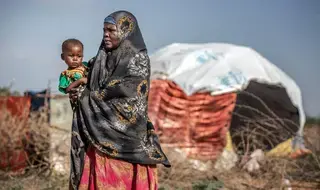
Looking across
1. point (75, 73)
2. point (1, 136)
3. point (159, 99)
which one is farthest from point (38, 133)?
point (75, 73)

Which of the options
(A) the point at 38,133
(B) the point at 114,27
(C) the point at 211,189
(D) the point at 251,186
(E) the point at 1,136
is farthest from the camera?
(E) the point at 1,136

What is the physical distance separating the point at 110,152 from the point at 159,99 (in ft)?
19.8

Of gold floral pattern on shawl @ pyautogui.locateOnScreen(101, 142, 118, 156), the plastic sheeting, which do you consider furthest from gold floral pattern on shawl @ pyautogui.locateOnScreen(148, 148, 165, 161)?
the plastic sheeting

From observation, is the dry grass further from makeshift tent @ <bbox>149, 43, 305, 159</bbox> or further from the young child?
the young child

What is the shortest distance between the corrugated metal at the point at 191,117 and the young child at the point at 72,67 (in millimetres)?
5691

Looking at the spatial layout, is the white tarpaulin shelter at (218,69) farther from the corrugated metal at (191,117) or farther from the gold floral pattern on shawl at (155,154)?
the gold floral pattern on shawl at (155,154)

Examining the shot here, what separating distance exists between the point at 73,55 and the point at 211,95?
675cm

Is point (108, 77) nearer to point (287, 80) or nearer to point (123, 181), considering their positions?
point (123, 181)

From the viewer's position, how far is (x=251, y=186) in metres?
7.45

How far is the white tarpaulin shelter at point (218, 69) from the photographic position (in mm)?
10430

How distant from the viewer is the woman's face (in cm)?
378

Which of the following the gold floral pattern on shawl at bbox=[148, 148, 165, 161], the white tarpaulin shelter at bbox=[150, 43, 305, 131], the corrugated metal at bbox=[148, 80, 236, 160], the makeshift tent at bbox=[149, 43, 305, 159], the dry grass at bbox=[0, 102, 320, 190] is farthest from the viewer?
the white tarpaulin shelter at bbox=[150, 43, 305, 131]

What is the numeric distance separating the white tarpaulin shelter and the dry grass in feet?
5.31

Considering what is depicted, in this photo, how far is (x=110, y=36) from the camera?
3.80 meters
